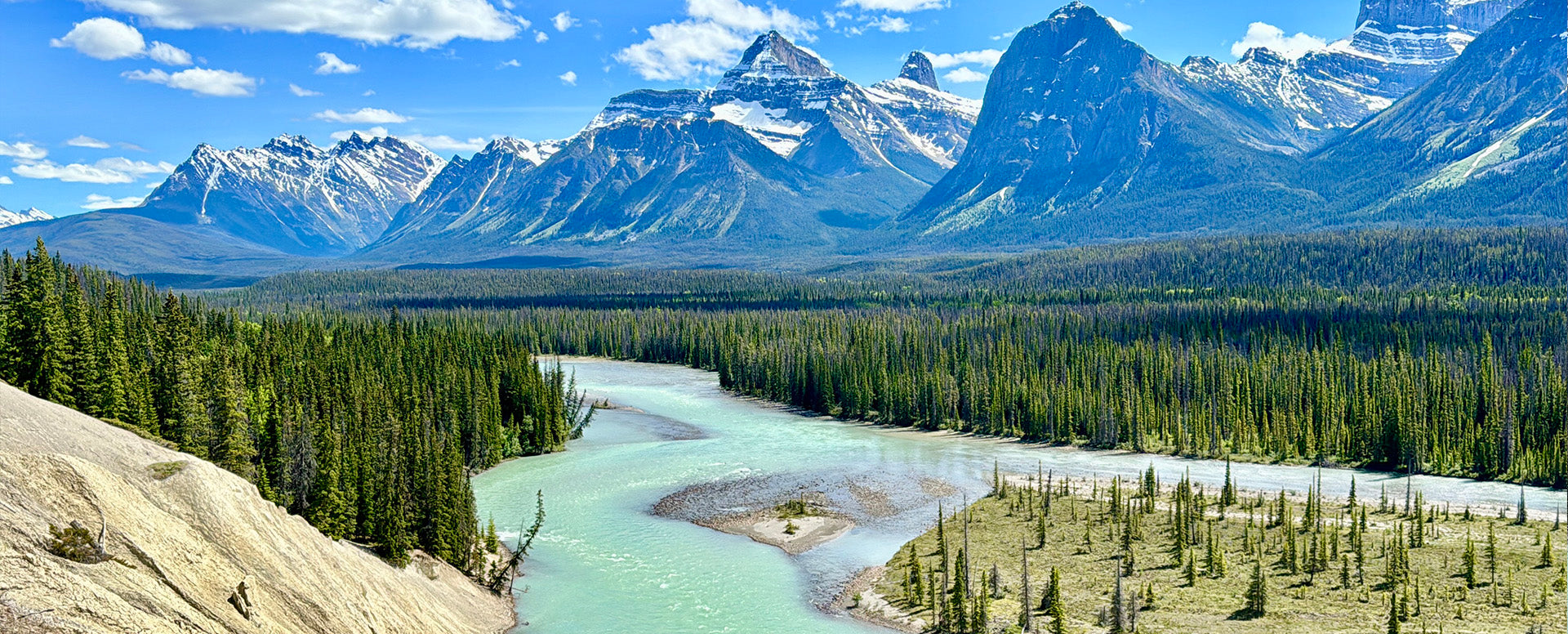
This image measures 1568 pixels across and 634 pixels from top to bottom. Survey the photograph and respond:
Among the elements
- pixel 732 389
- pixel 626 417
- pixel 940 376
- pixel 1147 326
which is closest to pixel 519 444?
pixel 626 417

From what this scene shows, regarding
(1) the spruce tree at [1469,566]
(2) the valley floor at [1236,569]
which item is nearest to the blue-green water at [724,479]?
(2) the valley floor at [1236,569]

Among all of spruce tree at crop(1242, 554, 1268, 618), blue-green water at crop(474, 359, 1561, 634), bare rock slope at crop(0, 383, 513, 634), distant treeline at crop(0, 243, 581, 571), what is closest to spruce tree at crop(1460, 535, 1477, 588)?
spruce tree at crop(1242, 554, 1268, 618)

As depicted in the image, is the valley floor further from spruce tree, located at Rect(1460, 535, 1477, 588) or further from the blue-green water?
the blue-green water

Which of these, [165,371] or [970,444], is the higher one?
[165,371]

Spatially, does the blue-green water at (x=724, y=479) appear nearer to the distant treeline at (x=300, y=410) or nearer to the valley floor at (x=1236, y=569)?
the valley floor at (x=1236, y=569)

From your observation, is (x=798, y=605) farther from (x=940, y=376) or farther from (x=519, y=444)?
(x=940, y=376)

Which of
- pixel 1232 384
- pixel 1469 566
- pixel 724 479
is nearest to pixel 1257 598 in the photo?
pixel 1469 566
